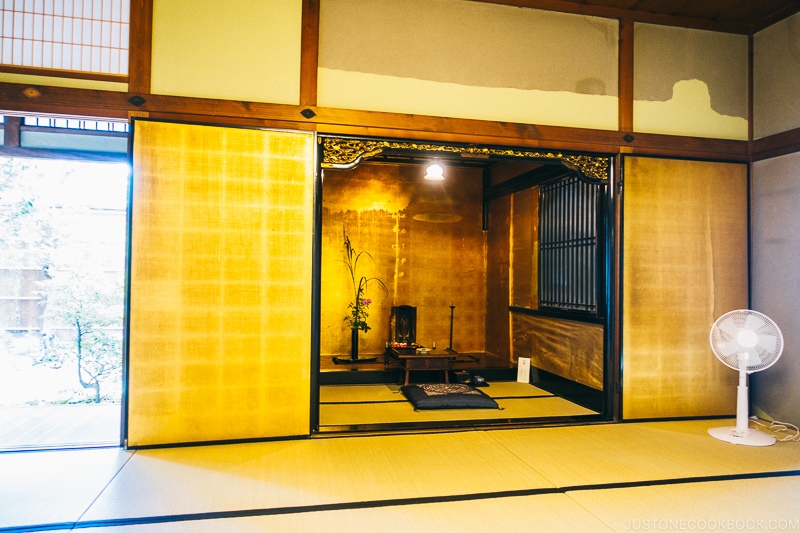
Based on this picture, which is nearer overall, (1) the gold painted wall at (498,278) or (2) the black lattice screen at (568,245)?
(2) the black lattice screen at (568,245)

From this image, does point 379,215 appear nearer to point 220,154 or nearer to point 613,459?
point 220,154

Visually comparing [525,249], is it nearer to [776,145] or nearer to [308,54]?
[776,145]

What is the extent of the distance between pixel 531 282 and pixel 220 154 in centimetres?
377

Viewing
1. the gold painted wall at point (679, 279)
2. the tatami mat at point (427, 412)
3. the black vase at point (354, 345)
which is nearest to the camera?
the tatami mat at point (427, 412)

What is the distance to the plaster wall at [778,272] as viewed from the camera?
403 centimetres

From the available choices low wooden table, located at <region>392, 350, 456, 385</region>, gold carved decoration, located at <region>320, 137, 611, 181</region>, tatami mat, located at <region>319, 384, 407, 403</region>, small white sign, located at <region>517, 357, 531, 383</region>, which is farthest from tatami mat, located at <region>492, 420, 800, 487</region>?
gold carved decoration, located at <region>320, 137, 611, 181</region>

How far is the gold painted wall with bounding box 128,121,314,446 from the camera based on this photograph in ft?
11.1

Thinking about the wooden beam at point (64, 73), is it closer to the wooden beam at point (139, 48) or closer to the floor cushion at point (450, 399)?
the wooden beam at point (139, 48)

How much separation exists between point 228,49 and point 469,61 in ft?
5.72

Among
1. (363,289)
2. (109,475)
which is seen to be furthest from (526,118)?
(109,475)

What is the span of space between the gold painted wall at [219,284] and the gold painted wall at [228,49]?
0.29 meters

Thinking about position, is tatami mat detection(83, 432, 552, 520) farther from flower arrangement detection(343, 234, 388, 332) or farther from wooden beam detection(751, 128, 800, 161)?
wooden beam detection(751, 128, 800, 161)

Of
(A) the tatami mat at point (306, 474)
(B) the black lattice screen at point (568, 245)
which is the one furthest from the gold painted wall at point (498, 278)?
(A) the tatami mat at point (306, 474)

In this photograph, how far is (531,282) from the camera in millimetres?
5938
